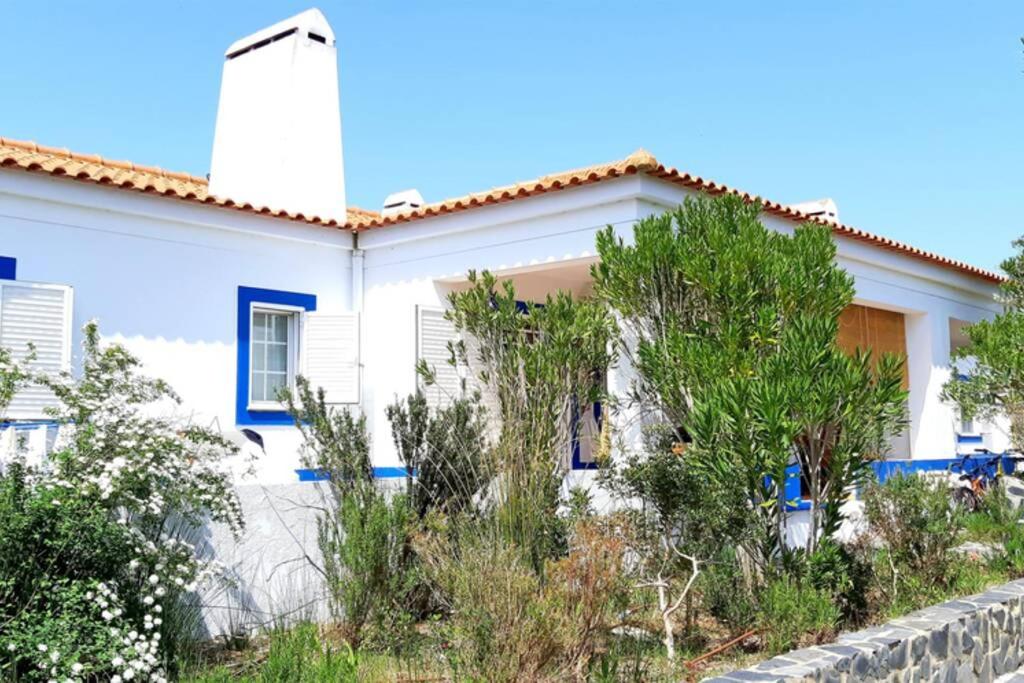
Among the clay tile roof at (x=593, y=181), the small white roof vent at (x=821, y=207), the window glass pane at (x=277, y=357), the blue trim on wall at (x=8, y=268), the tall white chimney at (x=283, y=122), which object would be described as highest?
the tall white chimney at (x=283, y=122)

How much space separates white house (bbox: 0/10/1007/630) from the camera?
9.27 m

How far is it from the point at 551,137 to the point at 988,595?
860cm

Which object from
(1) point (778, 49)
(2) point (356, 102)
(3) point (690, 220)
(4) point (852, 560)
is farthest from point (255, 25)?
(4) point (852, 560)

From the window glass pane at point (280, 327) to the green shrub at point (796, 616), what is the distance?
270 inches

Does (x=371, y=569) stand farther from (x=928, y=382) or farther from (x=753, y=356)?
(x=928, y=382)

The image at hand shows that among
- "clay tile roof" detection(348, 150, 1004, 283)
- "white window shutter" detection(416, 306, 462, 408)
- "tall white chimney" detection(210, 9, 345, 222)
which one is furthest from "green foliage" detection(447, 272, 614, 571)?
"tall white chimney" detection(210, 9, 345, 222)

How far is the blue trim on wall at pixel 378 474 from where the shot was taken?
809cm

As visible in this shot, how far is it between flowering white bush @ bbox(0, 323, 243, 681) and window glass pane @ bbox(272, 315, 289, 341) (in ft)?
13.9

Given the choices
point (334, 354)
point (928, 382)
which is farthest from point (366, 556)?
point (928, 382)

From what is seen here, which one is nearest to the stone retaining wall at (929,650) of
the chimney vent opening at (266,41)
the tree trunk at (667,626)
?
the tree trunk at (667,626)

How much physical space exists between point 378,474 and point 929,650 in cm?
531

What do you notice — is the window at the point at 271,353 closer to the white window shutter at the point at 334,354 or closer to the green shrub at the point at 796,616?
the white window shutter at the point at 334,354

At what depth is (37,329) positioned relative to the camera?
9.29 meters

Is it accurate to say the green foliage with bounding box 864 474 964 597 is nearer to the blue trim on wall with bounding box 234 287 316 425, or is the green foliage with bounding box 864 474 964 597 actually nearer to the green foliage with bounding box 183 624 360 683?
the green foliage with bounding box 183 624 360 683
